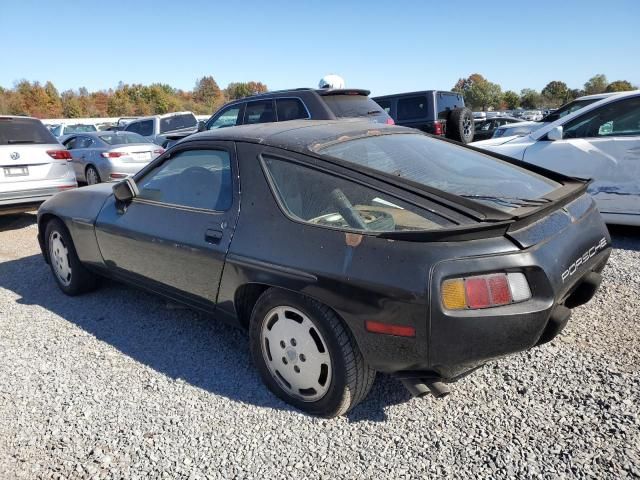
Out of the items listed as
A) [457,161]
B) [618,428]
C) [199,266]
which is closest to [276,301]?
[199,266]

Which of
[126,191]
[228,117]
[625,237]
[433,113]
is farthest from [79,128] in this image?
[625,237]

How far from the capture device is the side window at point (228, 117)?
7715 millimetres

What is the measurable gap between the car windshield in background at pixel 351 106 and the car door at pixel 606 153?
9.11 ft

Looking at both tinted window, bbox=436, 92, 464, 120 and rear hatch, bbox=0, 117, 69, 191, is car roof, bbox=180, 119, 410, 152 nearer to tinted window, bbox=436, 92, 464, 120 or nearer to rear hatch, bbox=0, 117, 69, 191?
rear hatch, bbox=0, 117, 69, 191

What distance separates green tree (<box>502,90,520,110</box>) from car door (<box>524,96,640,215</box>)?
7289 centimetres

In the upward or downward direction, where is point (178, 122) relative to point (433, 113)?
upward

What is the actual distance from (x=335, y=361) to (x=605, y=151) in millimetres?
4109

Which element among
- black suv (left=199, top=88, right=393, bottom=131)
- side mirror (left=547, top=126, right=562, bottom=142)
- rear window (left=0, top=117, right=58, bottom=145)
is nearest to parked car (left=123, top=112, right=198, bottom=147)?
rear window (left=0, top=117, right=58, bottom=145)

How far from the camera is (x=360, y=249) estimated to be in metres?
2.14

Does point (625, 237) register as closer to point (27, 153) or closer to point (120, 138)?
point (27, 153)

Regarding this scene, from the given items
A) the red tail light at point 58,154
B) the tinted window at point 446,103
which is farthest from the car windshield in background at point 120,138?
the tinted window at point 446,103

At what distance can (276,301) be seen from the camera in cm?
244

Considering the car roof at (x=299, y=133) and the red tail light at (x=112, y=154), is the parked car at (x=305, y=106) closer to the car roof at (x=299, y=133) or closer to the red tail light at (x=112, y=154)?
the red tail light at (x=112, y=154)

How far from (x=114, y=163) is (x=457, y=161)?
832cm
